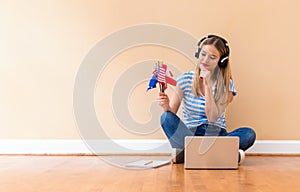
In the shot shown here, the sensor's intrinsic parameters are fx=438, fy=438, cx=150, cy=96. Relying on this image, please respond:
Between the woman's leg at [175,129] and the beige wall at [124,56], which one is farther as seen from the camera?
the beige wall at [124,56]

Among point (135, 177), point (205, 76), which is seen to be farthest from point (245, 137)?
point (135, 177)

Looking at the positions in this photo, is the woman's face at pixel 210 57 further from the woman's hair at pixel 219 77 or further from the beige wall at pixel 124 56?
the beige wall at pixel 124 56

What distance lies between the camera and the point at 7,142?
1991 millimetres

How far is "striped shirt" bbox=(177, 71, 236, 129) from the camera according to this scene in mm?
1773

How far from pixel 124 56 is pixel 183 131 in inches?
19.6

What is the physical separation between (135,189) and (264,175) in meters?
0.47

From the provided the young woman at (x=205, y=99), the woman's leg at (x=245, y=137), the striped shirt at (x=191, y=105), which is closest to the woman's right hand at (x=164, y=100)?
the young woman at (x=205, y=99)

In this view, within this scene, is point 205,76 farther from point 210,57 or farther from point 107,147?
point 107,147

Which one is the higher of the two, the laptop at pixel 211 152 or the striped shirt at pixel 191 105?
the striped shirt at pixel 191 105

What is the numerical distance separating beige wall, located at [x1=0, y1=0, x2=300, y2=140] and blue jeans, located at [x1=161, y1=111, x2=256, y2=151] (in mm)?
221

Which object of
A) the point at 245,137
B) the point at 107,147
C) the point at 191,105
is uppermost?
the point at 191,105

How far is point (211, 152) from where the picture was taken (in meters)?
1.53

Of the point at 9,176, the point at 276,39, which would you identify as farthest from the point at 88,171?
the point at 276,39

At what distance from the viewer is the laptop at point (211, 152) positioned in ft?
5.00
